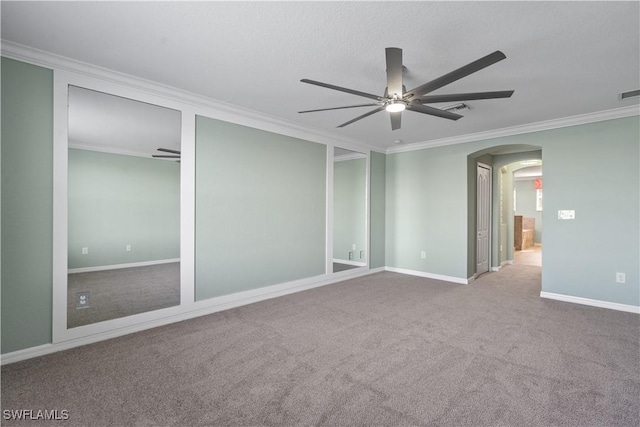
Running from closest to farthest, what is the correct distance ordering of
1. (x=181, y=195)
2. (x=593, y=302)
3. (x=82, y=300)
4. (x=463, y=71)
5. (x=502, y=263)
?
(x=463, y=71), (x=82, y=300), (x=181, y=195), (x=593, y=302), (x=502, y=263)

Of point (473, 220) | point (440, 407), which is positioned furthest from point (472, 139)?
point (440, 407)

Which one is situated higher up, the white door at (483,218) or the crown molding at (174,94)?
the crown molding at (174,94)

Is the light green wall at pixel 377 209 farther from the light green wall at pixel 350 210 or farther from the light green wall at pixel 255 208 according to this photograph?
the light green wall at pixel 255 208

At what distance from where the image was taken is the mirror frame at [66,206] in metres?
2.70

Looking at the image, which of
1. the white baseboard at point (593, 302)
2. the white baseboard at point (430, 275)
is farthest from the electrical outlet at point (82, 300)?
the white baseboard at point (593, 302)

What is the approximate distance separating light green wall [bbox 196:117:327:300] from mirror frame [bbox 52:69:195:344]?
17 centimetres

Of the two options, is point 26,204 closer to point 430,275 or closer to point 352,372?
point 352,372

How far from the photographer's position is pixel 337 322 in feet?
11.4

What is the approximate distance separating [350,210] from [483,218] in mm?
2683

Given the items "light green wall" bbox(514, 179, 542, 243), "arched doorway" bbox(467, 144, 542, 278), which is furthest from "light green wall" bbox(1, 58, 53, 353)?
"light green wall" bbox(514, 179, 542, 243)

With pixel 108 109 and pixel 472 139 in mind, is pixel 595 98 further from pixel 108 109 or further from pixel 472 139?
pixel 108 109

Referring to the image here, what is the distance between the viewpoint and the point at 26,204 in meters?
2.57

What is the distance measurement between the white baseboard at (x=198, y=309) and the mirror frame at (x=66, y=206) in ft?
0.09

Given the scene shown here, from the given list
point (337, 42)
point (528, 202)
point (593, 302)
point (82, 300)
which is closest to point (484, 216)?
point (593, 302)
